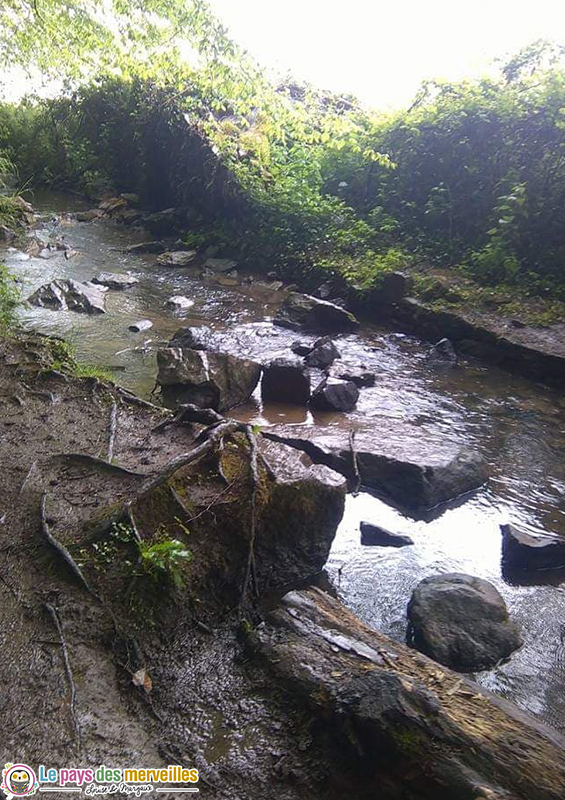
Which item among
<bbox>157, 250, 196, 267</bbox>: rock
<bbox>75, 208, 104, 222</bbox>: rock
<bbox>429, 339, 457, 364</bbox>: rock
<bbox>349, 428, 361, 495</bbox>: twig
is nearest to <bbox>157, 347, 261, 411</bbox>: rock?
<bbox>349, 428, 361, 495</bbox>: twig

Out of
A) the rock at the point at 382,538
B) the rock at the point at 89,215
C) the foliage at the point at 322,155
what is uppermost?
the foliage at the point at 322,155

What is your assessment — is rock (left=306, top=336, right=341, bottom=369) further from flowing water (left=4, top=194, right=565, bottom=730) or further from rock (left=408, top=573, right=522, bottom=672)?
rock (left=408, top=573, right=522, bottom=672)

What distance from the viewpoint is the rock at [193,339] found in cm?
929

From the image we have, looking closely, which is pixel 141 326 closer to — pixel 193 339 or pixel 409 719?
pixel 193 339

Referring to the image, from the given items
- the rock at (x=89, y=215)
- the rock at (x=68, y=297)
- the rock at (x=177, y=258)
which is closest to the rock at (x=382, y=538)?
the rock at (x=68, y=297)

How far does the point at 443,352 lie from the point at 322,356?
2.21 metres

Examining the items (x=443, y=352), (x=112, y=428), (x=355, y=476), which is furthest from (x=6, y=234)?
(x=355, y=476)

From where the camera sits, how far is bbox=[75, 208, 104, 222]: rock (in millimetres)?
19125

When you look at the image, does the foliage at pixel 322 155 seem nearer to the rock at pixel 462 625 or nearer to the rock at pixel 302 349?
the rock at pixel 302 349

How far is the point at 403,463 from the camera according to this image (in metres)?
6.18

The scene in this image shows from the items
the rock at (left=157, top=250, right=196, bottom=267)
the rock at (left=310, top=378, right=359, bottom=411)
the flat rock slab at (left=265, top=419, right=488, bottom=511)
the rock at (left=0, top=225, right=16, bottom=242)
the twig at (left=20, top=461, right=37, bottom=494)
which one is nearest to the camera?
the twig at (left=20, top=461, right=37, bottom=494)

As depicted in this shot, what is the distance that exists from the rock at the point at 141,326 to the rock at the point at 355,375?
12.4 ft

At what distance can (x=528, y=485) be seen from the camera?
6367mm

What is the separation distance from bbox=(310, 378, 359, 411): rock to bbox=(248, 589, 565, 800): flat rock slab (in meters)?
4.14
